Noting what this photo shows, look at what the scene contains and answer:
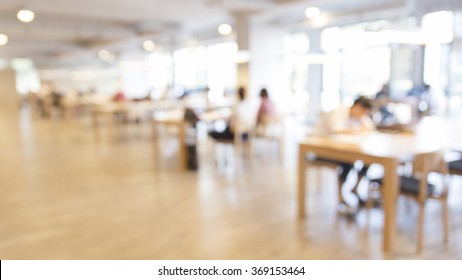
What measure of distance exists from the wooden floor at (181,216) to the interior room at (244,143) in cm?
2

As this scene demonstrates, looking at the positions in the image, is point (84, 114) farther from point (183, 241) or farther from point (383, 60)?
point (183, 241)

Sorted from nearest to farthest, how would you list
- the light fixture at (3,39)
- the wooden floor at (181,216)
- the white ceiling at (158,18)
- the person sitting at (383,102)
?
1. the light fixture at (3,39)
2. the wooden floor at (181,216)
3. the white ceiling at (158,18)
4. the person sitting at (383,102)

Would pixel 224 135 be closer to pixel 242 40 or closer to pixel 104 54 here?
pixel 242 40

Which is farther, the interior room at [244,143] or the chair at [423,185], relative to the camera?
the interior room at [244,143]

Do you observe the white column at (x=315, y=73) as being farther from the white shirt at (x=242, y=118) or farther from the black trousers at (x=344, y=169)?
the black trousers at (x=344, y=169)

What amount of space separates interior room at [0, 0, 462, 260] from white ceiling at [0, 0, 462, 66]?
1.8 inches

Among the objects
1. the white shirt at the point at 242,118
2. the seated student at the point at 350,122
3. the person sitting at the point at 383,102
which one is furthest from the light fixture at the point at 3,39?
the person sitting at the point at 383,102

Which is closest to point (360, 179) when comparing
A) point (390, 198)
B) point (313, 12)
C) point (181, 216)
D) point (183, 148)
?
point (390, 198)

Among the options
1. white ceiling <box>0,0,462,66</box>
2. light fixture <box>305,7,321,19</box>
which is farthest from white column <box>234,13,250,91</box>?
light fixture <box>305,7,321,19</box>

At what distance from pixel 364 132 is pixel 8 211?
10.5 ft

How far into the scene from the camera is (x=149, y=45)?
10438 mm

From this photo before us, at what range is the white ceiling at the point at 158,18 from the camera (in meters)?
5.53
